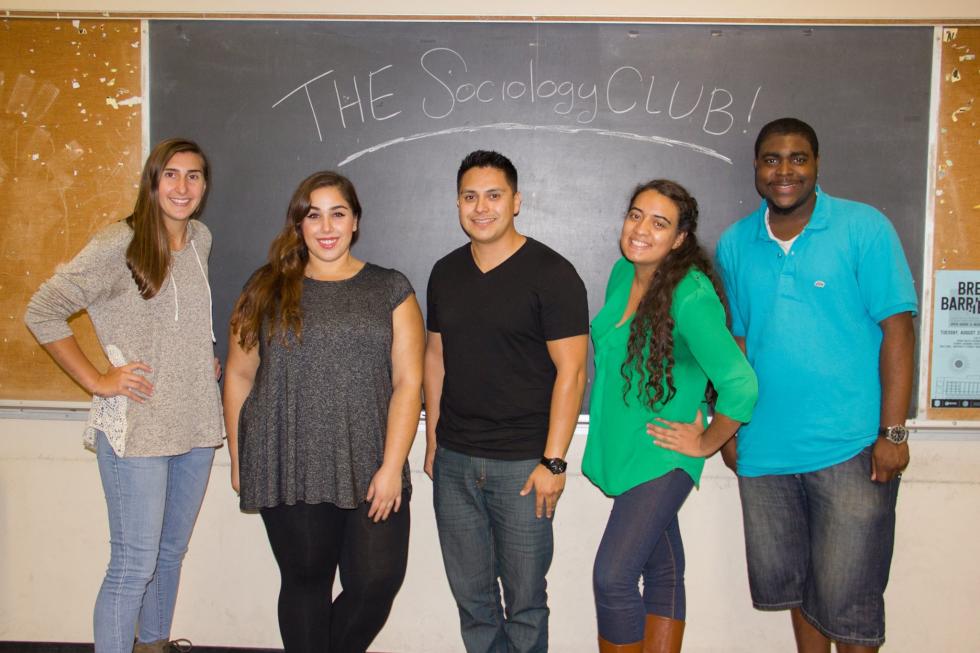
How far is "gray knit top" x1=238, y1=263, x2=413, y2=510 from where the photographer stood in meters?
1.88

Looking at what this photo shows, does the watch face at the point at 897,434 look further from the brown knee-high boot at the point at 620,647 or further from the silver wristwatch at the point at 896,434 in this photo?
the brown knee-high boot at the point at 620,647

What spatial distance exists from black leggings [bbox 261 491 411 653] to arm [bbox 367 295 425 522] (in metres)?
0.06

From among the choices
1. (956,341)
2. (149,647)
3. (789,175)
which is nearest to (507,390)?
(789,175)

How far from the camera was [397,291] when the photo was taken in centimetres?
199

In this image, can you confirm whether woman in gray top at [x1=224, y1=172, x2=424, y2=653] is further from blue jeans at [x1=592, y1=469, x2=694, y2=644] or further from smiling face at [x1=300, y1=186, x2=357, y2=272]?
blue jeans at [x1=592, y1=469, x2=694, y2=644]

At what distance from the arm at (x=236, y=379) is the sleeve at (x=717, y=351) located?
45.4 inches

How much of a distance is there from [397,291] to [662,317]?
712 mm

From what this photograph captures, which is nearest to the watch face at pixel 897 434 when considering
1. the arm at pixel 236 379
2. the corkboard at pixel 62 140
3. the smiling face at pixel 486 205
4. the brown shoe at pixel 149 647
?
the smiling face at pixel 486 205

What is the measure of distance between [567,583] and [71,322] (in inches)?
78.2

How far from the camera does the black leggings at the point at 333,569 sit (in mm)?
1913

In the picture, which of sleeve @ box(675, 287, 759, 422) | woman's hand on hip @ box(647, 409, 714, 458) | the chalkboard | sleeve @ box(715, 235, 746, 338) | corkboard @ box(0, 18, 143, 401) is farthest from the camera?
corkboard @ box(0, 18, 143, 401)

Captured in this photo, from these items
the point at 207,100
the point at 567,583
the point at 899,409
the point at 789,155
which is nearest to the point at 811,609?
the point at 899,409

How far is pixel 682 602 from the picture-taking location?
214cm

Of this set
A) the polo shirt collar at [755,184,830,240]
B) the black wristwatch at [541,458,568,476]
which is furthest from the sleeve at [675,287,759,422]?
the black wristwatch at [541,458,568,476]
